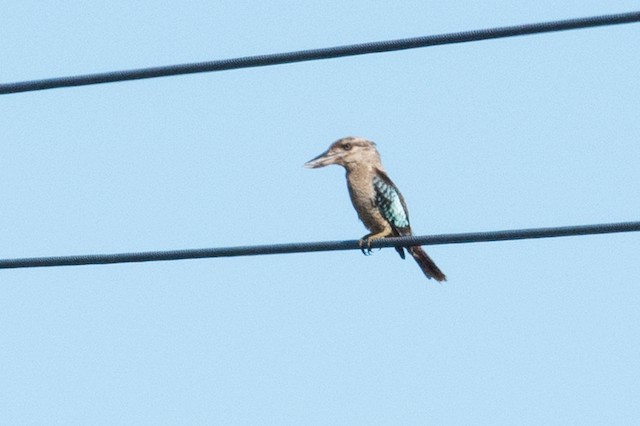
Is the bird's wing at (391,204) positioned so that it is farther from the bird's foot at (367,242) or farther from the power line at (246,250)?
the power line at (246,250)

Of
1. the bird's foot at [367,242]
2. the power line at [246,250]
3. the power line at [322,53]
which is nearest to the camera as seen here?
the power line at [322,53]

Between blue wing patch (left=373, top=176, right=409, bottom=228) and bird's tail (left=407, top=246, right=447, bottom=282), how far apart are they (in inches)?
11.7

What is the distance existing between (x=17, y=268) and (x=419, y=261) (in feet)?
15.2

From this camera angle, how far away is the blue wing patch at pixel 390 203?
12180 mm

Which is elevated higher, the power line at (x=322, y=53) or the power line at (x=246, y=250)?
the power line at (x=322, y=53)

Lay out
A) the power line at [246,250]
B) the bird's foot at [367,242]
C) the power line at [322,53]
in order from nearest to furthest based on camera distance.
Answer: the power line at [322,53], the power line at [246,250], the bird's foot at [367,242]

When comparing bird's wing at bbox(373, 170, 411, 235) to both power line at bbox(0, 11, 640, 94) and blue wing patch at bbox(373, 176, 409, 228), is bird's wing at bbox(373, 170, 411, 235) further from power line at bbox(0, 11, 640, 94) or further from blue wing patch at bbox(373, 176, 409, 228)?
power line at bbox(0, 11, 640, 94)

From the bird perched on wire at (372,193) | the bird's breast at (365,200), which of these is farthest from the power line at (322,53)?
the bird's breast at (365,200)

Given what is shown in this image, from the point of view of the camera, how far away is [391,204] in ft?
40.1

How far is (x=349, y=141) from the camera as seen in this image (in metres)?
12.6

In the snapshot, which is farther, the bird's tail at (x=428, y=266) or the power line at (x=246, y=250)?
the bird's tail at (x=428, y=266)

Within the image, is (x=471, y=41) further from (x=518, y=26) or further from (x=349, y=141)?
(x=349, y=141)

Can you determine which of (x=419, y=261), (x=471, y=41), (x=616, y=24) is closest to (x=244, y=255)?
(x=471, y=41)

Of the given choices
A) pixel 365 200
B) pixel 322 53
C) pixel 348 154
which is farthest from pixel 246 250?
pixel 348 154
